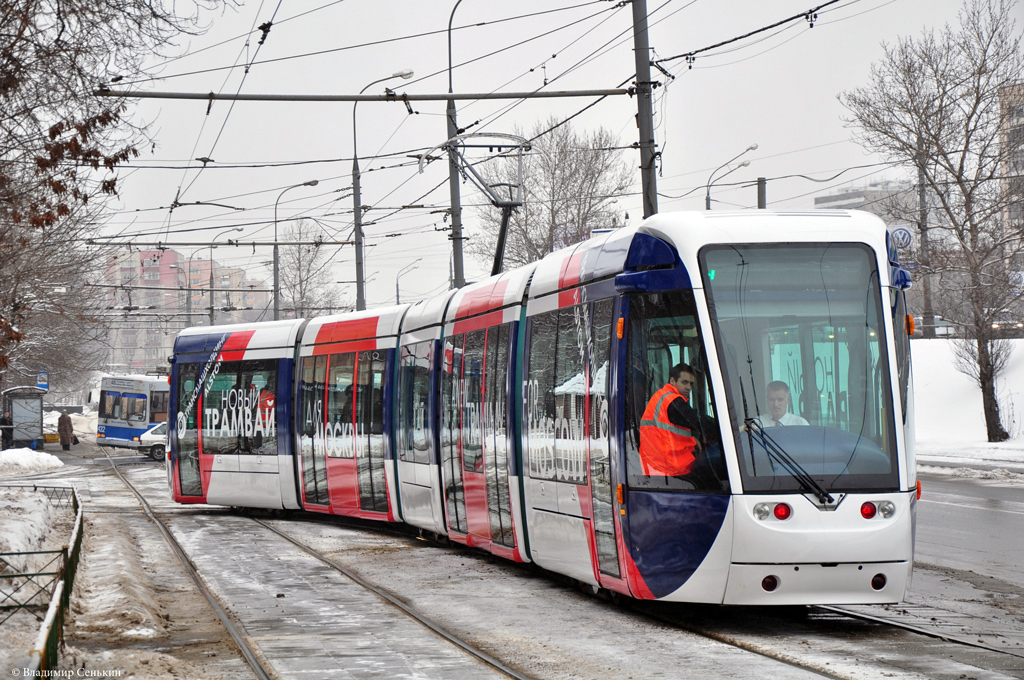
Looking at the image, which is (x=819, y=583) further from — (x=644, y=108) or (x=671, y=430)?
(x=644, y=108)

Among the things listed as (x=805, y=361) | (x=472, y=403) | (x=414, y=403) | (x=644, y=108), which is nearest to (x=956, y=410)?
(x=644, y=108)

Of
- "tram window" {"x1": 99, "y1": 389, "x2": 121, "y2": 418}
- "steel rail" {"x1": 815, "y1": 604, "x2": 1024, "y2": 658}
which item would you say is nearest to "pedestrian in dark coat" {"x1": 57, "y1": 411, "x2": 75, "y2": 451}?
"tram window" {"x1": 99, "y1": 389, "x2": 121, "y2": 418}

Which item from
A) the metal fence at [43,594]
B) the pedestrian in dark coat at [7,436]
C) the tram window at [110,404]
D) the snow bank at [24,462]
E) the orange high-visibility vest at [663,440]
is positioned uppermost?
the tram window at [110,404]

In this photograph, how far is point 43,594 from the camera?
1121cm

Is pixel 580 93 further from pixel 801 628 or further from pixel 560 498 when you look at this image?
pixel 801 628

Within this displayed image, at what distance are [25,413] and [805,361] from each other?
49.4 meters

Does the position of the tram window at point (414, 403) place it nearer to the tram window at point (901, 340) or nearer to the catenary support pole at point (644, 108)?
the catenary support pole at point (644, 108)

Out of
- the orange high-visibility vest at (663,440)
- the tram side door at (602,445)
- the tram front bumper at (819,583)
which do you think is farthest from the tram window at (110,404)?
the tram front bumper at (819,583)

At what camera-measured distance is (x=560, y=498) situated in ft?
35.6

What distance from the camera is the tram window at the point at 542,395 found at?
439 inches

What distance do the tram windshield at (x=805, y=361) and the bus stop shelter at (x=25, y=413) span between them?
47.8 m

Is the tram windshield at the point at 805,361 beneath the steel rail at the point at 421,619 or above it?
above

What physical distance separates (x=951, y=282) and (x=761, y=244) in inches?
1314

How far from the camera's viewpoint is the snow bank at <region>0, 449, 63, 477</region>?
40125 millimetres
